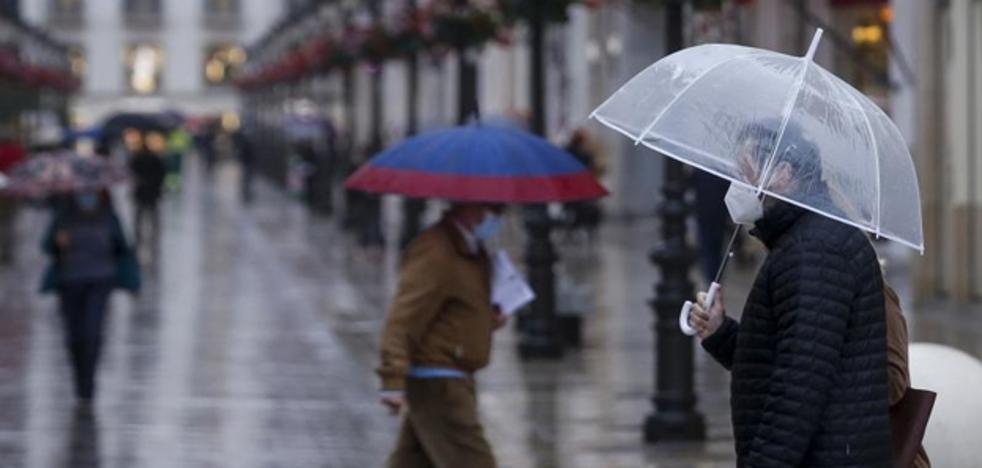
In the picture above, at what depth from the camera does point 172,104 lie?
5305 inches

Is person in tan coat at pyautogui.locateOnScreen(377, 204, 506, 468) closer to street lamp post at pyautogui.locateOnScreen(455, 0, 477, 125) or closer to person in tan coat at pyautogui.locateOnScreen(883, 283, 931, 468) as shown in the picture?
person in tan coat at pyautogui.locateOnScreen(883, 283, 931, 468)

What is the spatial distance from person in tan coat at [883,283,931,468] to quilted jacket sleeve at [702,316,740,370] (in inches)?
17.7

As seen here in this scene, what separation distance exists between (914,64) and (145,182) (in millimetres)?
15166

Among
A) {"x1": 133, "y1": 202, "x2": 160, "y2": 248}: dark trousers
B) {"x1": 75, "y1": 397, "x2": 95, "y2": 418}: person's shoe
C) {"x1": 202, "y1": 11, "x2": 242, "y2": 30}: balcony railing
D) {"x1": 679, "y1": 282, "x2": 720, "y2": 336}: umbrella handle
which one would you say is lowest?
{"x1": 202, "y1": 11, "x2": 242, "y2": 30}: balcony railing

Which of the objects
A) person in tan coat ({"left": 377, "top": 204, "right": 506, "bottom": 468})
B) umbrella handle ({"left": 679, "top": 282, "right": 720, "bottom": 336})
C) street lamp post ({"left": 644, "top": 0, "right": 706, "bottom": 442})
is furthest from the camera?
street lamp post ({"left": 644, "top": 0, "right": 706, "bottom": 442})

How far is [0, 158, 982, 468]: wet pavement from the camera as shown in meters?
14.1

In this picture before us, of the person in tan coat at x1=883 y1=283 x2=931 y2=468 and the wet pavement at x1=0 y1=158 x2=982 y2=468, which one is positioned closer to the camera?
the person in tan coat at x1=883 y1=283 x2=931 y2=468

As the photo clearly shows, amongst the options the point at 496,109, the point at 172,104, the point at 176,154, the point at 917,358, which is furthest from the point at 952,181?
the point at 172,104

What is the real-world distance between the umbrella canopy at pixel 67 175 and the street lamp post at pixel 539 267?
11.7 ft

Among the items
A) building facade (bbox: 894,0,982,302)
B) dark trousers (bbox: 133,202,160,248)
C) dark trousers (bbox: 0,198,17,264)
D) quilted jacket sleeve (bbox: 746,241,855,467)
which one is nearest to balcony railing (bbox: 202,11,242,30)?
dark trousers (bbox: 133,202,160,248)

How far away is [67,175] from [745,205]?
1088cm

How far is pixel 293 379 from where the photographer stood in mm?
A: 18156

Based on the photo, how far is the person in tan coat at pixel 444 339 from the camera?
977cm

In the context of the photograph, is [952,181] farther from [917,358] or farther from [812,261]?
[812,261]
